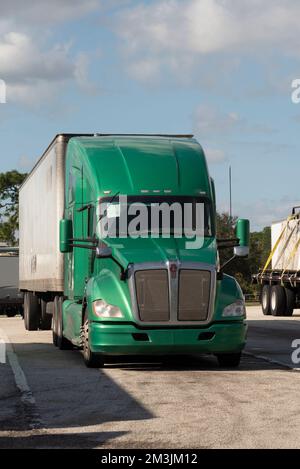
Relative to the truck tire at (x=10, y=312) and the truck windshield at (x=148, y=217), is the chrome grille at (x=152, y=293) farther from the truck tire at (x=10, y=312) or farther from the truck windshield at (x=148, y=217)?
the truck tire at (x=10, y=312)

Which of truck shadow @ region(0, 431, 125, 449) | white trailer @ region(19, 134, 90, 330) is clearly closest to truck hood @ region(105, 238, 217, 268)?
white trailer @ region(19, 134, 90, 330)

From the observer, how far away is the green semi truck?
15.6m

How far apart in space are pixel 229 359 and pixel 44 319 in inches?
479

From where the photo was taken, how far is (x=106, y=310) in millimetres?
15703

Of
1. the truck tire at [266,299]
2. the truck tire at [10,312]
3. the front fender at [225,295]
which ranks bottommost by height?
the truck tire at [10,312]

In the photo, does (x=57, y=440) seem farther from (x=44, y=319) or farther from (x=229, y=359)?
(x=44, y=319)

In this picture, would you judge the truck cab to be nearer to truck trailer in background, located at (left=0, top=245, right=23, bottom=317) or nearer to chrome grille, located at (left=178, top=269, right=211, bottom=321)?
chrome grille, located at (left=178, top=269, right=211, bottom=321)

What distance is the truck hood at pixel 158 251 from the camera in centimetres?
1573


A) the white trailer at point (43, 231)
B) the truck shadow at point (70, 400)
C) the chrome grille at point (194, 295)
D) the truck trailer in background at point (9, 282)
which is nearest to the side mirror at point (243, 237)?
the chrome grille at point (194, 295)

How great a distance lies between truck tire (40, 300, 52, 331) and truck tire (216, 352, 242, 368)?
10.7 m

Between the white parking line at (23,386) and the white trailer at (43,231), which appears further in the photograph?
the white trailer at (43,231)

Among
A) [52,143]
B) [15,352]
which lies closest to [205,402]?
[15,352]

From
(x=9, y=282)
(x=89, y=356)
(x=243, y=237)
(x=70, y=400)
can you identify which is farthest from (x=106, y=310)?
(x=9, y=282)
